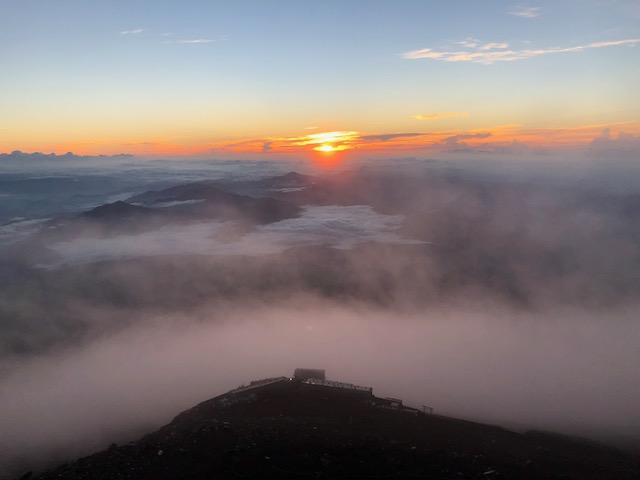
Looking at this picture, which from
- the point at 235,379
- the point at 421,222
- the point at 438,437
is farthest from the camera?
the point at 421,222

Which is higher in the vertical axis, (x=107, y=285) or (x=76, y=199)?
(x=76, y=199)

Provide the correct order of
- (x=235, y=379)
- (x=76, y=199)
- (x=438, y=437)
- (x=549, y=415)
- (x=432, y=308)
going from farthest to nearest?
(x=76, y=199)
(x=432, y=308)
(x=235, y=379)
(x=549, y=415)
(x=438, y=437)

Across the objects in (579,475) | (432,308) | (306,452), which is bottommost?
(432,308)

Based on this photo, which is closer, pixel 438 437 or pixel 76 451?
pixel 438 437

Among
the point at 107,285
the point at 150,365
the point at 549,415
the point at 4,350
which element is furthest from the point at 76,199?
the point at 549,415

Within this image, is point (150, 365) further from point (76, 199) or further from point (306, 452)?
point (76, 199)

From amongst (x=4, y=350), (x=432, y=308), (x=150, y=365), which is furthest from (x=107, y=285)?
(x=432, y=308)

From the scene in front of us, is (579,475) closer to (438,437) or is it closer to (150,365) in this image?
(438,437)
